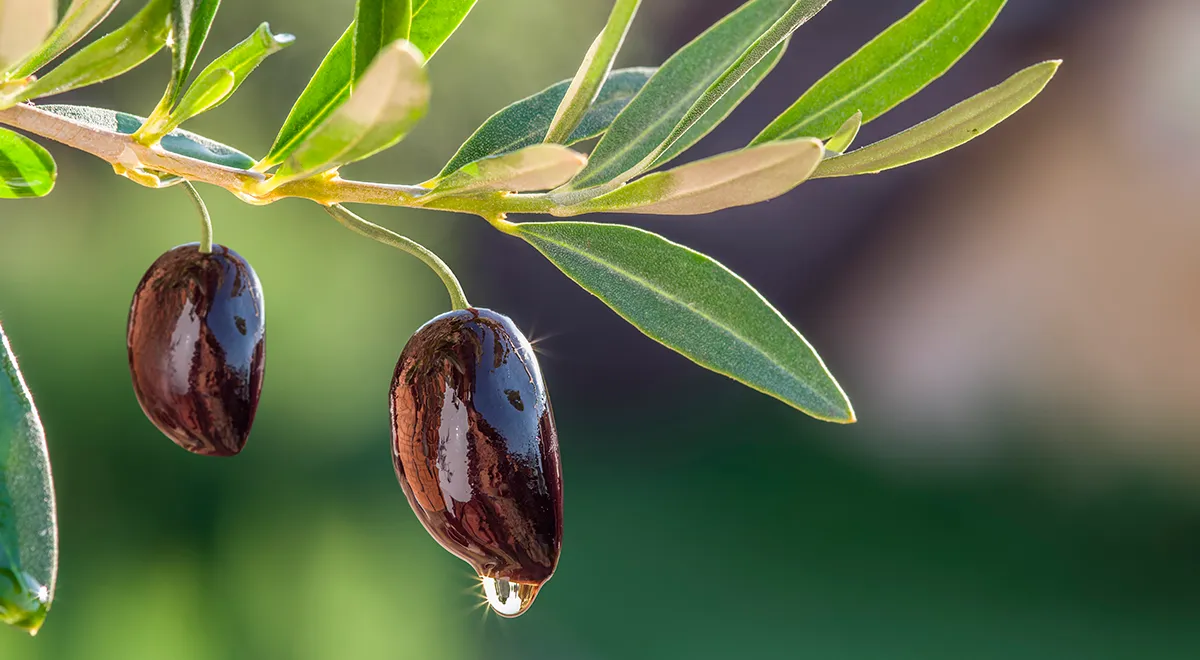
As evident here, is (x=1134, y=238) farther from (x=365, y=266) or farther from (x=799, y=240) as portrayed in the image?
(x=365, y=266)

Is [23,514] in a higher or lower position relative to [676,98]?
lower

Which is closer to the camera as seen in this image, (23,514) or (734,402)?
(23,514)

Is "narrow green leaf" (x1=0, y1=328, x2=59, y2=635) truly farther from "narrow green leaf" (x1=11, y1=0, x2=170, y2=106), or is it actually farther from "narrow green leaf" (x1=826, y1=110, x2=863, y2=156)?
"narrow green leaf" (x1=826, y1=110, x2=863, y2=156)

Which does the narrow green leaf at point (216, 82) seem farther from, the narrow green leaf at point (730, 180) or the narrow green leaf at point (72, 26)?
the narrow green leaf at point (730, 180)

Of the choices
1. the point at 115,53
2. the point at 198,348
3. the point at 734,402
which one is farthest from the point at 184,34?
the point at 734,402

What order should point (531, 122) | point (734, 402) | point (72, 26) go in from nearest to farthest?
point (72, 26) → point (531, 122) → point (734, 402)

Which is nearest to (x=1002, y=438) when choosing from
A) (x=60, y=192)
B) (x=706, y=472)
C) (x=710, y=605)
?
(x=706, y=472)

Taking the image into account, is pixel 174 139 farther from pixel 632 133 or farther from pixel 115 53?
pixel 632 133

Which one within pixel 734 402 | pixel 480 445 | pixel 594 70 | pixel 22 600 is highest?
pixel 734 402
